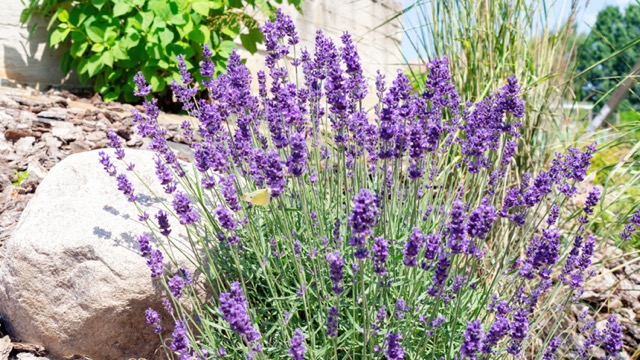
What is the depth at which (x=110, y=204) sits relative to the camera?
9.51ft

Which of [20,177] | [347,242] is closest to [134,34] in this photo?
[20,177]

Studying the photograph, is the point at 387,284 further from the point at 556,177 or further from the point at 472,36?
the point at 472,36

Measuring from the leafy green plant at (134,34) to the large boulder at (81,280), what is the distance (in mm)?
2382

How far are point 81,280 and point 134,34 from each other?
2813 mm

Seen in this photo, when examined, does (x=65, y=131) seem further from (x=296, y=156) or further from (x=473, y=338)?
(x=473, y=338)

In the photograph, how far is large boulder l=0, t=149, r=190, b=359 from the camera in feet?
8.70

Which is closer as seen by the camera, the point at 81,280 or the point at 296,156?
the point at 296,156

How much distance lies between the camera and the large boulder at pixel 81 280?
2652 millimetres

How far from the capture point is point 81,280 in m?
2.68

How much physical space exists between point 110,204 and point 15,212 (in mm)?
944

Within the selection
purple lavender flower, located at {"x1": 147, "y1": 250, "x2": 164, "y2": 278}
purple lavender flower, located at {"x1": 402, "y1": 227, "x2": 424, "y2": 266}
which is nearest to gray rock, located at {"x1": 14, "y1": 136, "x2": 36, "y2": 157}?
purple lavender flower, located at {"x1": 147, "y1": 250, "x2": 164, "y2": 278}

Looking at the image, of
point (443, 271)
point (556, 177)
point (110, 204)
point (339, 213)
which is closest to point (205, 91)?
point (110, 204)

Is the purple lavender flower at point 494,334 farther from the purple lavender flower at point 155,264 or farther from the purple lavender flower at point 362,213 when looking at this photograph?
the purple lavender flower at point 155,264

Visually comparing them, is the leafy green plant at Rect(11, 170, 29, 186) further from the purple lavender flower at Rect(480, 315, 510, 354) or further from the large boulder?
the purple lavender flower at Rect(480, 315, 510, 354)
